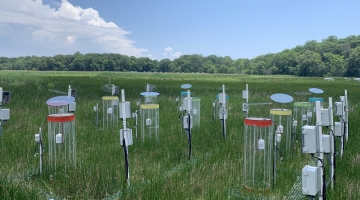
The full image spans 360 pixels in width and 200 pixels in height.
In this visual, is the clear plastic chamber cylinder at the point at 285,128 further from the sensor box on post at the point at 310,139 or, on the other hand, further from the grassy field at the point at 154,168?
the sensor box on post at the point at 310,139

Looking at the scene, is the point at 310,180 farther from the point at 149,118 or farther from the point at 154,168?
the point at 149,118

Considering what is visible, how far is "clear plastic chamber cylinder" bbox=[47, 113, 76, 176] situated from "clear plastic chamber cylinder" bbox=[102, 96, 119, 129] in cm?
310

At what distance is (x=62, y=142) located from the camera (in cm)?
453

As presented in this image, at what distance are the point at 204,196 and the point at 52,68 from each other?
261 ft

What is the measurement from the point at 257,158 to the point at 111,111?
4.55 metres

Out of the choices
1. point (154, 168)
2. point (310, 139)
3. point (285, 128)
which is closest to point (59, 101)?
point (154, 168)

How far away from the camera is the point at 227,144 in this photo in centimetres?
636

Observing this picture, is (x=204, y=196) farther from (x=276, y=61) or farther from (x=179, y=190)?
(x=276, y=61)

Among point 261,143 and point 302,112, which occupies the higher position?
point 302,112

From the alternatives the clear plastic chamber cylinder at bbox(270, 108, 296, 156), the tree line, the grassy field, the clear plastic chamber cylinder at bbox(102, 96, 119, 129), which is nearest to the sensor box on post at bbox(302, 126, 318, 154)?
the grassy field

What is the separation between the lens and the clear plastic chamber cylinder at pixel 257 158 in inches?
166

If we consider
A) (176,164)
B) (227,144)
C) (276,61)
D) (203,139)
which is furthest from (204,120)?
(276,61)

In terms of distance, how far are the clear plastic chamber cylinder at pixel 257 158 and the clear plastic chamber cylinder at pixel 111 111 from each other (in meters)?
4.43

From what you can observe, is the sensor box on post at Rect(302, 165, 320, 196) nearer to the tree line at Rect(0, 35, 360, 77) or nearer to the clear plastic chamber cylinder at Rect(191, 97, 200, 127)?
the clear plastic chamber cylinder at Rect(191, 97, 200, 127)
